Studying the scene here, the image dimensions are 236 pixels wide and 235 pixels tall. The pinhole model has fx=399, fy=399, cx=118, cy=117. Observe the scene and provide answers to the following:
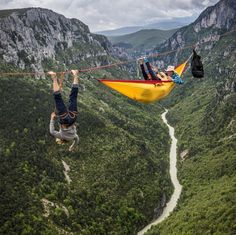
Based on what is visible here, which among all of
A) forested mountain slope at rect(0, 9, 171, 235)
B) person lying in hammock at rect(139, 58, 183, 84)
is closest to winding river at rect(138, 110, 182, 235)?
forested mountain slope at rect(0, 9, 171, 235)

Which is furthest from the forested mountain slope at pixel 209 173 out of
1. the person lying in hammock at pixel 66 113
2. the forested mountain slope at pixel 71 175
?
the person lying in hammock at pixel 66 113

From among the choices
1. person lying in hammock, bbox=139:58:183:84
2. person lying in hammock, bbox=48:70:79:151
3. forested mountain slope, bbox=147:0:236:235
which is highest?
person lying in hammock, bbox=139:58:183:84

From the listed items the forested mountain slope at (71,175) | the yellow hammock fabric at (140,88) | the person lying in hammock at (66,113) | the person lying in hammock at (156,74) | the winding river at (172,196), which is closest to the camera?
the person lying in hammock at (66,113)

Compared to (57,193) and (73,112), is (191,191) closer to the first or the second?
(57,193)

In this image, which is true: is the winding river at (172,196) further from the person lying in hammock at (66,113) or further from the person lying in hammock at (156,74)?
the person lying in hammock at (66,113)

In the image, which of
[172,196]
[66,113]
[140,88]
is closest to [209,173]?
[172,196]

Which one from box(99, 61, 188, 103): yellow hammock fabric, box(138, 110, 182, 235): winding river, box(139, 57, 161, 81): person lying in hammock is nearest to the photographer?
box(99, 61, 188, 103): yellow hammock fabric

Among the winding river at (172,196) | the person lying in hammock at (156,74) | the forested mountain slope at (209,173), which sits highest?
the person lying in hammock at (156,74)

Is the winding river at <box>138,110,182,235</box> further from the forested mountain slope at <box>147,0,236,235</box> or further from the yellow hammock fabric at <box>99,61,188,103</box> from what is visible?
the yellow hammock fabric at <box>99,61,188,103</box>

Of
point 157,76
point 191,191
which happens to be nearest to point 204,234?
point 191,191

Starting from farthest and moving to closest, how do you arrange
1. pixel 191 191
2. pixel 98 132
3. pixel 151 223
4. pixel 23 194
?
pixel 98 132, pixel 191 191, pixel 151 223, pixel 23 194

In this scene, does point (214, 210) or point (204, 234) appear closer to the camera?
point (204, 234)
